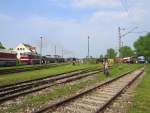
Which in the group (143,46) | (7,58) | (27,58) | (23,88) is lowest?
(23,88)

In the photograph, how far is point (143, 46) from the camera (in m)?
174

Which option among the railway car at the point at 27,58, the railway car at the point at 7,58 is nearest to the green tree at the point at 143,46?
the railway car at the point at 27,58

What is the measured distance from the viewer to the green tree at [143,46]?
170 meters

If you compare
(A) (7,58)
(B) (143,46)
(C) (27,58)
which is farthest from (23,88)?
(B) (143,46)

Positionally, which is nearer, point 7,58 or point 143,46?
point 7,58

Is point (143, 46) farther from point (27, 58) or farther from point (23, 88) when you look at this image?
point (23, 88)

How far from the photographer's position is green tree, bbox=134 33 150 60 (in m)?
170

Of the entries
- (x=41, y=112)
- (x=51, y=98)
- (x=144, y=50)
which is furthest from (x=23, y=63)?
(x=144, y=50)

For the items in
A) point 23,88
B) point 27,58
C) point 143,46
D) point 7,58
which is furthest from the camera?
point 143,46

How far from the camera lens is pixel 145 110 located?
45.3ft

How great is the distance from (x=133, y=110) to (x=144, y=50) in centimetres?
16077

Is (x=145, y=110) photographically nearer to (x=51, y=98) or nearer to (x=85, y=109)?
(x=85, y=109)

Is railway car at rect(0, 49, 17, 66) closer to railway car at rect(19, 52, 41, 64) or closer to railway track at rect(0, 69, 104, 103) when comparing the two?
railway car at rect(19, 52, 41, 64)

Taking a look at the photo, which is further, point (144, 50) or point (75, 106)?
point (144, 50)
